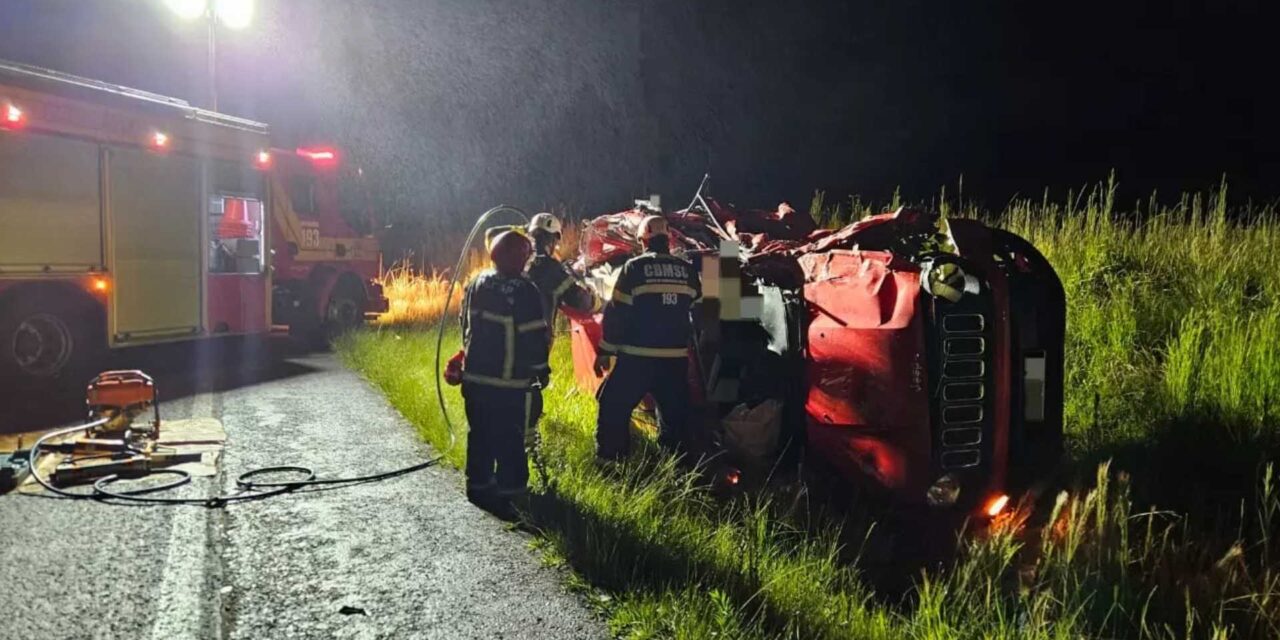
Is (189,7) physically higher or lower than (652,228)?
higher

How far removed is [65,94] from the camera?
8797mm

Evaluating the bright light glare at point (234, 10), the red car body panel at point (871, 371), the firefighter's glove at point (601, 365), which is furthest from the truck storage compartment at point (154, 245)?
the red car body panel at point (871, 371)

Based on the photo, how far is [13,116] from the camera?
8.26 meters

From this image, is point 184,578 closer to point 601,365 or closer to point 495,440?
point 495,440

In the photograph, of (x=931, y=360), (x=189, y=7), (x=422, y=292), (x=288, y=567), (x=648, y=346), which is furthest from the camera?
(x=189, y=7)

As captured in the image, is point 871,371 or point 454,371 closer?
point 871,371

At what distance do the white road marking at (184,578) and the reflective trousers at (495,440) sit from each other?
53.2 inches

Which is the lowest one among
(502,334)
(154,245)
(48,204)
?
(502,334)

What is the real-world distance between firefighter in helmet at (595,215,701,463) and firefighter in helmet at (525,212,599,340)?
0.76 metres

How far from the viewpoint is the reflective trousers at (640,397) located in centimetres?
514

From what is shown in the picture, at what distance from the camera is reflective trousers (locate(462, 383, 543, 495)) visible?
490 cm

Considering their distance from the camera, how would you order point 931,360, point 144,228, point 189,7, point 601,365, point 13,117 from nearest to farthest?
point 931,360
point 601,365
point 13,117
point 144,228
point 189,7

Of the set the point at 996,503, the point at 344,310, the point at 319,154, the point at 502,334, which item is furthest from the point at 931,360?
the point at 319,154

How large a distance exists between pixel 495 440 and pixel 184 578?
170 centimetres
